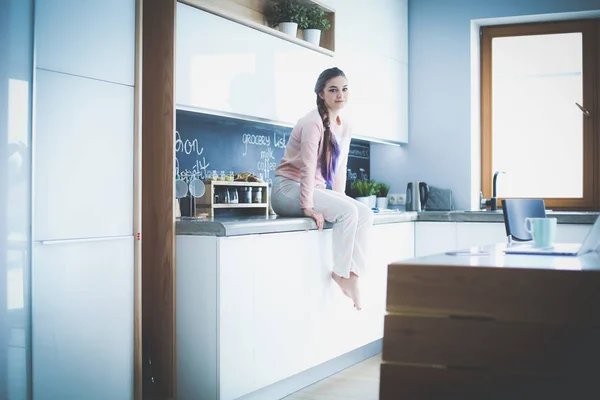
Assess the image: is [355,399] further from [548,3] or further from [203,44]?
[548,3]

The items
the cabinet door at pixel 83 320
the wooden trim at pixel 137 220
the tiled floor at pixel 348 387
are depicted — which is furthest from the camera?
the tiled floor at pixel 348 387

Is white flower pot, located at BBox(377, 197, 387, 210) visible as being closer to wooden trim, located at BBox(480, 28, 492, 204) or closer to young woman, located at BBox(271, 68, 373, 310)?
wooden trim, located at BBox(480, 28, 492, 204)

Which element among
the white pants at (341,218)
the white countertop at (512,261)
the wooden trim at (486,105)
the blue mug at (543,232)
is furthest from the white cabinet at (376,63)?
the white countertop at (512,261)

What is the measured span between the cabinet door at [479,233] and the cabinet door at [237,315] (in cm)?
208

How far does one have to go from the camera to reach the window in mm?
5230

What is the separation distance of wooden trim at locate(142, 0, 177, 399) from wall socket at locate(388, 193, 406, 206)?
2760mm

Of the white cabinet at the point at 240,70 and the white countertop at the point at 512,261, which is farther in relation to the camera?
the white cabinet at the point at 240,70

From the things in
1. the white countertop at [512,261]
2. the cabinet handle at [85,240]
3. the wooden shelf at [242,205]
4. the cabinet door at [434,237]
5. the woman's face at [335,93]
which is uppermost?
the woman's face at [335,93]

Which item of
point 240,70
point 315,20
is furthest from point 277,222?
point 315,20

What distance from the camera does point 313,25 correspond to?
4285mm

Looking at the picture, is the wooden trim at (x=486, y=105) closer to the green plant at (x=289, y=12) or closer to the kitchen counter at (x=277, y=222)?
the kitchen counter at (x=277, y=222)

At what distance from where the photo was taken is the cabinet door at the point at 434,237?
4.86 m

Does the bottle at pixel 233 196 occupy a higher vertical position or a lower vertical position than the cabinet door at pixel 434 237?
higher

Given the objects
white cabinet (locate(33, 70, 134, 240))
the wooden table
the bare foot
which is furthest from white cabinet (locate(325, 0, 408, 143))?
the wooden table
